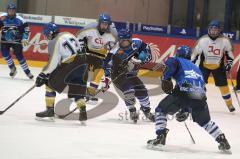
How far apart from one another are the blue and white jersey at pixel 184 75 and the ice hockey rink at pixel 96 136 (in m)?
0.62

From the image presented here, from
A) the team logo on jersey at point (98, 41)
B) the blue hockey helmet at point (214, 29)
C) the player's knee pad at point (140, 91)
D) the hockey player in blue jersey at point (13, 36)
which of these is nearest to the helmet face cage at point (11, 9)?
the hockey player in blue jersey at point (13, 36)

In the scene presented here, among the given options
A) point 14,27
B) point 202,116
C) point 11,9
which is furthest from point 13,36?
Result: point 202,116

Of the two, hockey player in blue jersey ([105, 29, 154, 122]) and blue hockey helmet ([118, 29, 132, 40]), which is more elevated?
blue hockey helmet ([118, 29, 132, 40])

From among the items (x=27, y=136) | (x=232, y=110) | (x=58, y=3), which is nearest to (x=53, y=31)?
(x=27, y=136)

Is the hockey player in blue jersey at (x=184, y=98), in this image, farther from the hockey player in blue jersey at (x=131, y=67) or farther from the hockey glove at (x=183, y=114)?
the hockey player in blue jersey at (x=131, y=67)

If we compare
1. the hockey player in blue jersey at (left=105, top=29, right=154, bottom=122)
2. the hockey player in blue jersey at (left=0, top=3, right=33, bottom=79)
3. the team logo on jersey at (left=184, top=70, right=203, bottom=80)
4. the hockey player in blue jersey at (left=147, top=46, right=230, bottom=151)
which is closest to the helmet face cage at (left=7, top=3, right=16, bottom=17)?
the hockey player in blue jersey at (left=0, top=3, right=33, bottom=79)

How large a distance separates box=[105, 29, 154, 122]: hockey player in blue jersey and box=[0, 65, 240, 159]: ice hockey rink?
0.24m

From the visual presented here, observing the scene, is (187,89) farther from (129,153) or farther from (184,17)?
(184,17)

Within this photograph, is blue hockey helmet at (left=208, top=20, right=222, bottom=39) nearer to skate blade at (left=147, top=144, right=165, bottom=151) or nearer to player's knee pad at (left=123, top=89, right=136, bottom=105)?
player's knee pad at (left=123, top=89, right=136, bottom=105)

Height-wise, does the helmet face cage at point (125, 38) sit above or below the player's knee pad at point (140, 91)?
above

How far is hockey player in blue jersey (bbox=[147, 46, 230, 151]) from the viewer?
5.58 meters

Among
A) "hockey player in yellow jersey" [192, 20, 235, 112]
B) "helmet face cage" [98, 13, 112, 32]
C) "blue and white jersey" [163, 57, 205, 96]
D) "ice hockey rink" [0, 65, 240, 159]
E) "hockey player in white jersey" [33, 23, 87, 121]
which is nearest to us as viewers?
"ice hockey rink" [0, 65, 240, 159]

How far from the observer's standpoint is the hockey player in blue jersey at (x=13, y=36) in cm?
1012

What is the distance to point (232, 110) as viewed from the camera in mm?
8711
